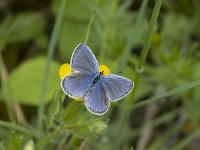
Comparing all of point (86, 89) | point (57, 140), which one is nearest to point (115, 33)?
point (57, 140)

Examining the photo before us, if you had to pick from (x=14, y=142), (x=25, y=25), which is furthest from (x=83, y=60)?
(x=25, y=25)

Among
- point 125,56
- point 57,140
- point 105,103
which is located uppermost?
point 125,56

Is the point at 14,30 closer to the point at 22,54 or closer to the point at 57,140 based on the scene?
the point at 22,54

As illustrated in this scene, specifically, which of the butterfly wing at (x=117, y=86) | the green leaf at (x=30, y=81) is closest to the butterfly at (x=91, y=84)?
the butterfly wing at (x=117, y=86)

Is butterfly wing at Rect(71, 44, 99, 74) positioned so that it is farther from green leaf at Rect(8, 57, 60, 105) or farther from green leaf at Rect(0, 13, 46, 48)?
green leaf at Rect(0, 13, 46, 48)

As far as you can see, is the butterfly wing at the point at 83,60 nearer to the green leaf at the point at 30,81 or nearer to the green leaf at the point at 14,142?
the green leaf at the point at 14,142
